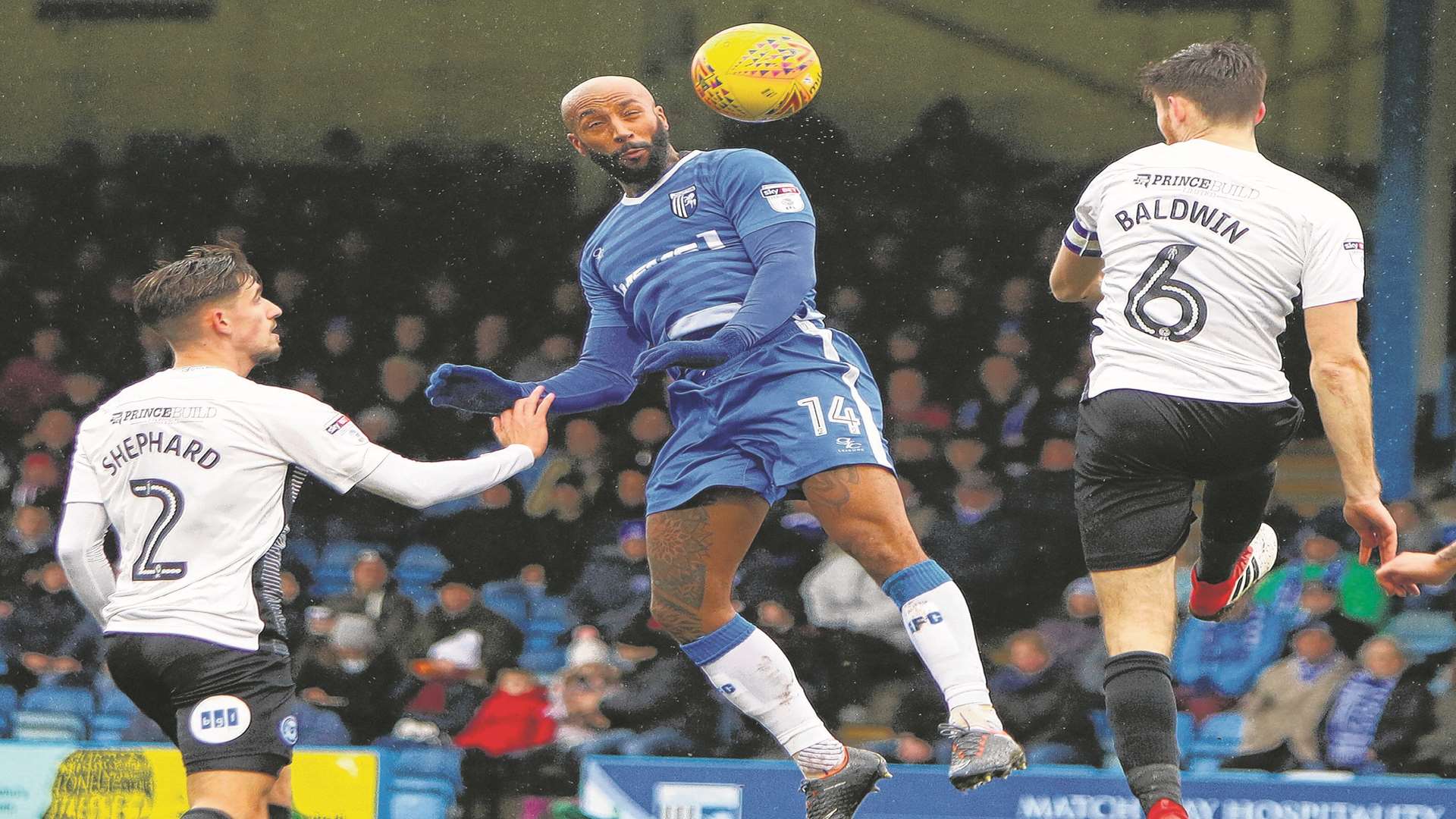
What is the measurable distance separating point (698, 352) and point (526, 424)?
500mm

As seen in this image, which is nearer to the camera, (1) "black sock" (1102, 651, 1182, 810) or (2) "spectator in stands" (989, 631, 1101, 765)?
(1) "black sock" (1102, 651, 1182, 810)

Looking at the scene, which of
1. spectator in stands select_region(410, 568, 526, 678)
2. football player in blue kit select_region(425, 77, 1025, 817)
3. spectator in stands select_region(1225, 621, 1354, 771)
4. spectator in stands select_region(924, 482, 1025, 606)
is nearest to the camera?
football player in blue kit select_region(425, 77, 1025, 817)

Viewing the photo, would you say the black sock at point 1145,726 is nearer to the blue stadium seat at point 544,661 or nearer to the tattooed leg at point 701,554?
the tattooed leg at point 701,554

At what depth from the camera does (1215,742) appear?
708 centimetres

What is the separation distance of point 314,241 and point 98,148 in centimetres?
119

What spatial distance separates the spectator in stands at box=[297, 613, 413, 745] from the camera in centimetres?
761

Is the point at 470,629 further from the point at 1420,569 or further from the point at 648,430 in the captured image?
the point at 1420,569

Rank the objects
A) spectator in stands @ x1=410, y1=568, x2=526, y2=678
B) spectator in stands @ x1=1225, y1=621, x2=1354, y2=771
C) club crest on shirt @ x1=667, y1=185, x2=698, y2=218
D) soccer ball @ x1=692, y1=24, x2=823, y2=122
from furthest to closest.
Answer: spectator in stands @ x1=410, y1=568, x2=526, y2=678
spectator in stands @ x1=1225, y1=621, x2=1354, y2=771
soccer ball @ x1=692, y1=24, x2=823, y2=122
club crest on shirt @ x1=667, y1=185, x2=698, y2=218

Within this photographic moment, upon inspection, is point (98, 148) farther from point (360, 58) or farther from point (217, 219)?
point (360, 58)

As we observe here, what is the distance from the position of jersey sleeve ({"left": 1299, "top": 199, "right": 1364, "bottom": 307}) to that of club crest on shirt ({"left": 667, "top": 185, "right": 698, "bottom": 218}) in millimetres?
1624

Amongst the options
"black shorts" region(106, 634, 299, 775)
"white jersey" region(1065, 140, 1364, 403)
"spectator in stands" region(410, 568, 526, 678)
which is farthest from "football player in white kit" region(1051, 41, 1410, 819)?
"spectator in stands" region(410, 568, 526, 678)

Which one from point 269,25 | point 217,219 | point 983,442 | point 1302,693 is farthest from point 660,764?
point 269,25

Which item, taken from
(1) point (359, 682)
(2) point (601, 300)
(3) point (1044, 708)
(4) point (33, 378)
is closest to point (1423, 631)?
(3) point (1044, 708)

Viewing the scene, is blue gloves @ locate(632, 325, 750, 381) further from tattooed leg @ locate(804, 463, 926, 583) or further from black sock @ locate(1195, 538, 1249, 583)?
black sock @ locate(1195, 538, 1249, 583)
